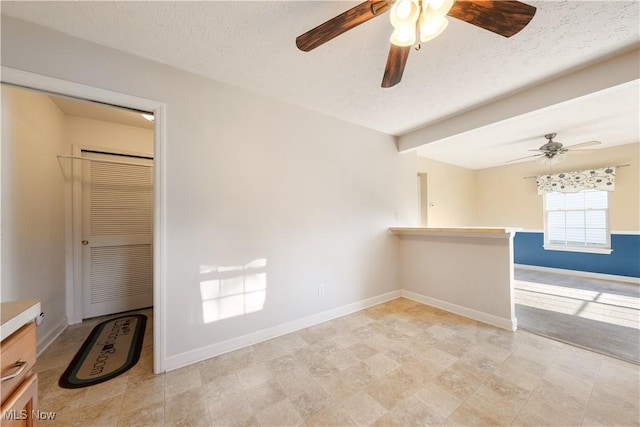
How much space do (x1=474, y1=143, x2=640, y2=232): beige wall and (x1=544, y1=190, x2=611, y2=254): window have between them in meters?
0.13

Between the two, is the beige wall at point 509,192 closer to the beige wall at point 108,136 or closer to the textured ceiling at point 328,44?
the textured ceiling at point 328,44

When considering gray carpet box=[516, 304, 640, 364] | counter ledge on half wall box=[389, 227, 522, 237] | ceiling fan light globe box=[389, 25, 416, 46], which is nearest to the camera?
ceiling fan light globe box=[389, 25, 416, 46]

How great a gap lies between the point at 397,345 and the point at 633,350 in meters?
1.96

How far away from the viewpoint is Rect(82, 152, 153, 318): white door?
109 inches

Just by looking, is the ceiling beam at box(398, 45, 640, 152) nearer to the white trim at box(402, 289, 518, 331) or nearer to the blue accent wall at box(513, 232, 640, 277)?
the white trim at box(402, 289, 518, 331)

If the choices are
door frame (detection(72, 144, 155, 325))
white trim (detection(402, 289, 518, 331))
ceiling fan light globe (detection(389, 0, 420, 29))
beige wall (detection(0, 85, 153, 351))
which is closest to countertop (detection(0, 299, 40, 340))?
beige wall (detection(0, 85, 153, 351))

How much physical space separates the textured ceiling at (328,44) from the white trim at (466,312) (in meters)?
2.34

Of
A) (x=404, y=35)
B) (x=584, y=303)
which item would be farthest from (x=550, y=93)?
(x=584, y=303)

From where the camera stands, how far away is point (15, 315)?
2.48ft

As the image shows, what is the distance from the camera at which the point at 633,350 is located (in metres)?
2.00

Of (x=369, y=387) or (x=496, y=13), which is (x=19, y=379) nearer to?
(x=369, y=387)

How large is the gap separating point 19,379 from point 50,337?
2.20 metres

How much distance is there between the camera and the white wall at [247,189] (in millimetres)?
1753

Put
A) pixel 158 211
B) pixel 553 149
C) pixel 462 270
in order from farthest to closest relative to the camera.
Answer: pixel 553 149, pixel 462 270, pixel 158 211
